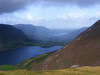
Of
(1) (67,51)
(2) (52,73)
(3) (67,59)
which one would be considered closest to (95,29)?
(1) (67,51)

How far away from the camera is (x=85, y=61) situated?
115 m

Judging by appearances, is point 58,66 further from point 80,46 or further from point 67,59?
point 80,46

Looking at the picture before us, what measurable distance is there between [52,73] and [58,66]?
85458 millimetres

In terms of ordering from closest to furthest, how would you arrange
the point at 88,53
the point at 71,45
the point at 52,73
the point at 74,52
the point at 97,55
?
the point at 52,73
the point at 97,55
the point at 88,53
the point at 74,52
the point at 71,45

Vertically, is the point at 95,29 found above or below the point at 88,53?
above

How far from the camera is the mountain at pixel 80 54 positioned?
116m

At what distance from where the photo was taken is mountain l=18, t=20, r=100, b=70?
116125 mm

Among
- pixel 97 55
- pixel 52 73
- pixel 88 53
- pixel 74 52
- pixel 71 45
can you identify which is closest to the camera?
pixel 52 73

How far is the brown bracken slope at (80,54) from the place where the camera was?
381 feet

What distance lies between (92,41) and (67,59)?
2777cm

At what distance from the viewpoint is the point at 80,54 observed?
423 ft

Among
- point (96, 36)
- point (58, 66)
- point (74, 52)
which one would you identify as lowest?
point (58, 66)

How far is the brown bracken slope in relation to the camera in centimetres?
11618

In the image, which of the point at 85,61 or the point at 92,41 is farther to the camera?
the point at 92,41
